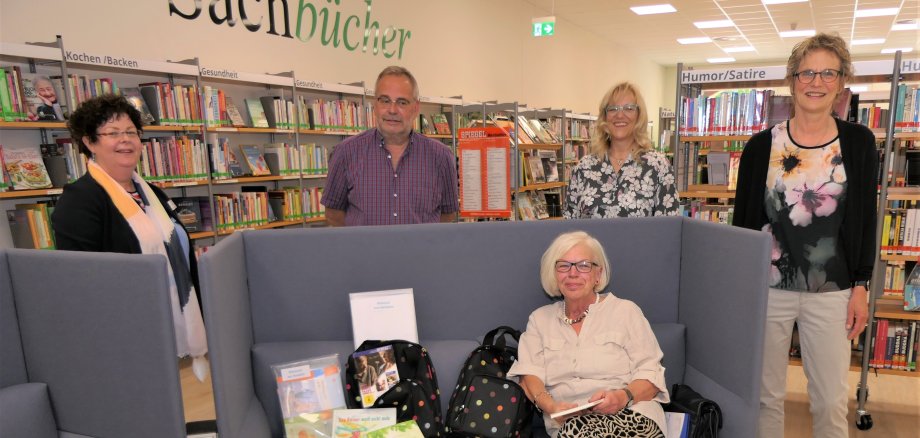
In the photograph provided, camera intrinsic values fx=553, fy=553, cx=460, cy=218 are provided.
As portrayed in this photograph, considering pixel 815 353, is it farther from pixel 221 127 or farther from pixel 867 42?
pixel 867 42

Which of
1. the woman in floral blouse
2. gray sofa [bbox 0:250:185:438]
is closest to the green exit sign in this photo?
the woman in floral blouse

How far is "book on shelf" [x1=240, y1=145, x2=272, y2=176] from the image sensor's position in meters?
4.86

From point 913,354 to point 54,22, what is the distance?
5636 mm

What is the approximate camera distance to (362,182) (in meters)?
2.74

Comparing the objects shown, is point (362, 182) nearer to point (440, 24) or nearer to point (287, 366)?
point (287, 366)

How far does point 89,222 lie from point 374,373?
1170 mm

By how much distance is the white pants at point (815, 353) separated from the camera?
6.82 feet

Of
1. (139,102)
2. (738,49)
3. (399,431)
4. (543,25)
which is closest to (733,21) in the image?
(738,49)

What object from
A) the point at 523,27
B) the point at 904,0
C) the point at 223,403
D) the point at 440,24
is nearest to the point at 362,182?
the point at 223,403

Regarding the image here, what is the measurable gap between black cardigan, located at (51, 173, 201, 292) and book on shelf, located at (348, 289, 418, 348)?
2.88ft

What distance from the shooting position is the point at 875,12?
31.2 feet

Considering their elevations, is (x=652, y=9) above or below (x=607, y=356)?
above

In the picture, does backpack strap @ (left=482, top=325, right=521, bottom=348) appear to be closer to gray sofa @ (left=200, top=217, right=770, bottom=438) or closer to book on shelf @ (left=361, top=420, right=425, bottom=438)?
gray sofa @ (left=200, top=217, right=770, bottom=438)

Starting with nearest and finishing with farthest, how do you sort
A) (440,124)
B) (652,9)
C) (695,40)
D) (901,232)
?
(901,232) < (440,124) < (652,9) < (695,40)
